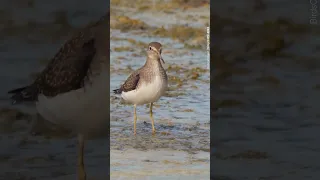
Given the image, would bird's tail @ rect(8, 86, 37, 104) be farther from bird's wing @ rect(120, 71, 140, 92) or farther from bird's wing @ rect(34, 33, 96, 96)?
bird's wing @ rect(120, 71, 140, 92)

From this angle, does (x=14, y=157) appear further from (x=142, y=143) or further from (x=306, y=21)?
(x=306, y=21)

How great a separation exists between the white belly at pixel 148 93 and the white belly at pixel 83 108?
0.48 meters

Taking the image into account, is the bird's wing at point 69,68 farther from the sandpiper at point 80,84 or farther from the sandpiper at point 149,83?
the sandpiper at point 149,83

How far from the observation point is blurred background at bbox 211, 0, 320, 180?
7.09 meters

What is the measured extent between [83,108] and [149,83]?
2.33 feet

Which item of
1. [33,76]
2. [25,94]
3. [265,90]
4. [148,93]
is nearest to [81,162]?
[25,94]

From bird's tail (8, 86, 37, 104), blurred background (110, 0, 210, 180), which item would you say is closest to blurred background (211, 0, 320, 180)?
blurred background (110, 0, 210, 180)

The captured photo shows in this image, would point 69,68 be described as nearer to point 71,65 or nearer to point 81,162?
point 71,65

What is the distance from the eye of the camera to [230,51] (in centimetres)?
880

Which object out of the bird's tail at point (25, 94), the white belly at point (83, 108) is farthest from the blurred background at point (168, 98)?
the bird's tail at point (25, 94)

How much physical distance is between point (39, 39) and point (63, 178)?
283 cm

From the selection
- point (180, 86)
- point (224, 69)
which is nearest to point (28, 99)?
point (180, 86)

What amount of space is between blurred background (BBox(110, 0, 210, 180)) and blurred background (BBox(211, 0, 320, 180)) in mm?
386

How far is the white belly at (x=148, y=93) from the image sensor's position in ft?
21.7
